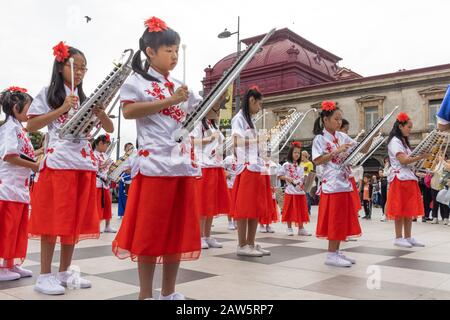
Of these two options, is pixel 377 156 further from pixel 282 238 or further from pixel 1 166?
pixel 1 166

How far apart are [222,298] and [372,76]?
23.8 metres

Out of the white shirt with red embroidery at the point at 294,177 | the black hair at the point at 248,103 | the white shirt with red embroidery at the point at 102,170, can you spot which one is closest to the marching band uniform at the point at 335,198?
the black hair at the point at 248,103

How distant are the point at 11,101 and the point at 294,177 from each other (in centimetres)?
509

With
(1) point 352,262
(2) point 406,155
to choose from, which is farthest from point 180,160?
(2) point 406,155

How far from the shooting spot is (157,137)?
2.46m

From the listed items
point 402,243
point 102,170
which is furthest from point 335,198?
point 102,170

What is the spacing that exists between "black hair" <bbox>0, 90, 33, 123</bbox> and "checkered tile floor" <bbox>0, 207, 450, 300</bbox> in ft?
4.78

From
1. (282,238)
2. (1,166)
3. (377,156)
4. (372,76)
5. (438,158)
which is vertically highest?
(372,76)

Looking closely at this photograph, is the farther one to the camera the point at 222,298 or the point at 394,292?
the point at 394,292

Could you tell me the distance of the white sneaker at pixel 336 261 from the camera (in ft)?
13.6

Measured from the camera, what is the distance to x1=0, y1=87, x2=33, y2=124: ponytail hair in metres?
3.71

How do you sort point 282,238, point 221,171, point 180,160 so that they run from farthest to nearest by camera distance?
point 282,238, point 221,171, point 180,160

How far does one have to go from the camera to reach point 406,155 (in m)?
5.86

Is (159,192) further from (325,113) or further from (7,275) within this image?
(325,113)
